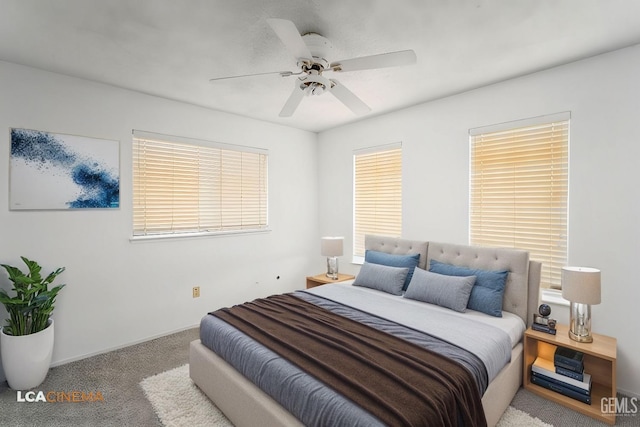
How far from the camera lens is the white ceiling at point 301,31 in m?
1.91

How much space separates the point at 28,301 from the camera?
8.03 feet

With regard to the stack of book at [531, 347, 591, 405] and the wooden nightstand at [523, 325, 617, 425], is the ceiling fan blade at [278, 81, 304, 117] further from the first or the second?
the stack of book at [531, 347, 591, 405]

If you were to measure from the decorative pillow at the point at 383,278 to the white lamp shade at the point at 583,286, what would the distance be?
1.33 m

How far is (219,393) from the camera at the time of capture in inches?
83.4

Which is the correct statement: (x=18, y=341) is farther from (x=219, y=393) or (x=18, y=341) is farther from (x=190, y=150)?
(x=190, y=150)

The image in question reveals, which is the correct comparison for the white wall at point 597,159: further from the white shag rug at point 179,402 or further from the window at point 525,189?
the white shag rug at point 179,402

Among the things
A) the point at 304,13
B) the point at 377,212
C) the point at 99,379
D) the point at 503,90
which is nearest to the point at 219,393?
the point at 99,379

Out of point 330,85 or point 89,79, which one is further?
point 89,79

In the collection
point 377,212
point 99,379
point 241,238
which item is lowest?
point 99,379

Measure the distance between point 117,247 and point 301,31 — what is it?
9.13ft

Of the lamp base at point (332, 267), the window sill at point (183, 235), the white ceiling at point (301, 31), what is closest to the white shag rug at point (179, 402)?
the window sill at point (183, 235)

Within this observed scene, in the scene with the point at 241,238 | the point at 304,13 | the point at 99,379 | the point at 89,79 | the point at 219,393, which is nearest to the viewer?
the point at 304,13

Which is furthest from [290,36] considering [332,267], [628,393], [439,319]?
[628,393]

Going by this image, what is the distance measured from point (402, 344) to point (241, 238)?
2802 millimetres
